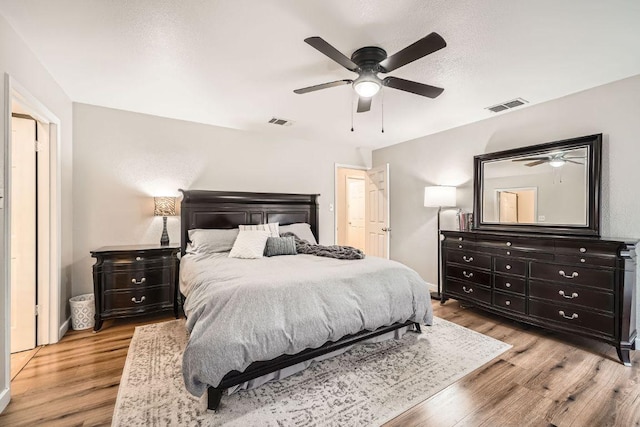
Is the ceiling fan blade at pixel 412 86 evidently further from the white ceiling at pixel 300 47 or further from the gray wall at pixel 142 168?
the gray wall at pixel 142 168

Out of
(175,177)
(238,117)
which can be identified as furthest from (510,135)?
(175,177)

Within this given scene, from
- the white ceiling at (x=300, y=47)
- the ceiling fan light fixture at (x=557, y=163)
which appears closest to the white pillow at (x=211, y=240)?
the white ceiling at (x=300, y=47)

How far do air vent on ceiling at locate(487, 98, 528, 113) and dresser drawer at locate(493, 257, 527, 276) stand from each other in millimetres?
1797

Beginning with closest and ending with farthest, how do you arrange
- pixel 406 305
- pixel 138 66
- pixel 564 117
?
pixel 138 66
pixel 406 305
pixel 564 117

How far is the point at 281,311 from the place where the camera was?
2016mm

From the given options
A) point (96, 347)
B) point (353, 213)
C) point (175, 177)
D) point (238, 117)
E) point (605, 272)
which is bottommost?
point (96, 347)

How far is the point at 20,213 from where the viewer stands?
269cm

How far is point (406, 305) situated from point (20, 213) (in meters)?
3.76

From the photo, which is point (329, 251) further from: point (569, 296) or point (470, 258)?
point (569, 296)

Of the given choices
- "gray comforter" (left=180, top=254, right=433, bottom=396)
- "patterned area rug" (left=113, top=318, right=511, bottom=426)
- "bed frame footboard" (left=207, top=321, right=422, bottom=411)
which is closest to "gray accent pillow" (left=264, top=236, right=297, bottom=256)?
"gray comforter" (left=180, top=254, right=433, bottom=396)

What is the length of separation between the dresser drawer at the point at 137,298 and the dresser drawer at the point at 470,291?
3.56m

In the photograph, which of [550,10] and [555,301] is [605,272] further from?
[550,10]

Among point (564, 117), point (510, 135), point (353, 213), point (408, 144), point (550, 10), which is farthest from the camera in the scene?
point (353, 213)

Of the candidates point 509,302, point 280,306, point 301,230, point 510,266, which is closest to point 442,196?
point 510,266
